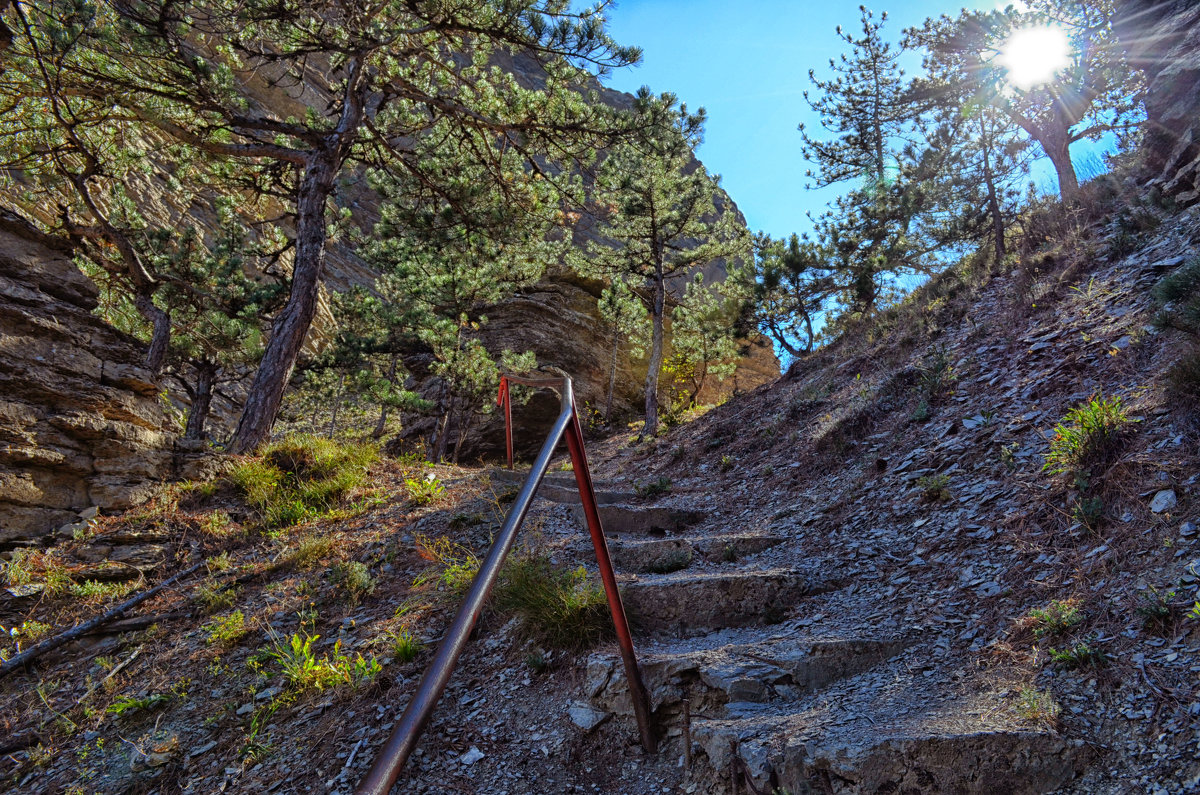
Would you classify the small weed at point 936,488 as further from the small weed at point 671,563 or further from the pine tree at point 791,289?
the pine tree at point 791,289

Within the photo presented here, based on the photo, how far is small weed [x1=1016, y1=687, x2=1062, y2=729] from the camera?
6.70 ft

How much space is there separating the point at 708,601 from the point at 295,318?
6292 millimetres

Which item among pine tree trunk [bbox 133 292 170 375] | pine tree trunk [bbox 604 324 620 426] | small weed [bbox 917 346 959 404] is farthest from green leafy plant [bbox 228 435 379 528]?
pine tree trunk [bbox 604 324 620 426]

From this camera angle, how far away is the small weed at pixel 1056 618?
8.16 feet

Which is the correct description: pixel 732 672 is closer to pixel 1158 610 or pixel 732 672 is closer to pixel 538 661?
pixel 538 661

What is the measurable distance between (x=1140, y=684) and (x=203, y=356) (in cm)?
1419

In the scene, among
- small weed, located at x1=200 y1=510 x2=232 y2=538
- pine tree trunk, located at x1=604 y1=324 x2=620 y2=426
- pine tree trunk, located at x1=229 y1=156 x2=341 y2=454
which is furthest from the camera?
pine tree trunk, located at x1=604 y1=324 x2=620 y2=426

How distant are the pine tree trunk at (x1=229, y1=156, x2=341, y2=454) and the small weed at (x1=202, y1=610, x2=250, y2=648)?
318 centimetres

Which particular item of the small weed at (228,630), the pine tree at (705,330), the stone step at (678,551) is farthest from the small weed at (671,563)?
the pine tree at (705,330)

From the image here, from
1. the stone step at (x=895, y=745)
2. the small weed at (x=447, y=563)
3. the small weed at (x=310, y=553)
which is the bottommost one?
the stone step at (x=895, y=745)

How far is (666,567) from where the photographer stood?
4.39 meters

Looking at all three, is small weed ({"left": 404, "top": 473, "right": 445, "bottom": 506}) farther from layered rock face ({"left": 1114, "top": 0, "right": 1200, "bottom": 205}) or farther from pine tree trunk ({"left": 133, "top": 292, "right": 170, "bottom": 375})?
layered rock face ({"left": 1114, "top": 0, "right": 1200, "bottom": 205})

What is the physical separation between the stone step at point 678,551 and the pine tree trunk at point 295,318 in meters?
4.80

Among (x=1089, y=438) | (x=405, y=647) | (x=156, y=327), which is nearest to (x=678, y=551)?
(x=405, y=647)
